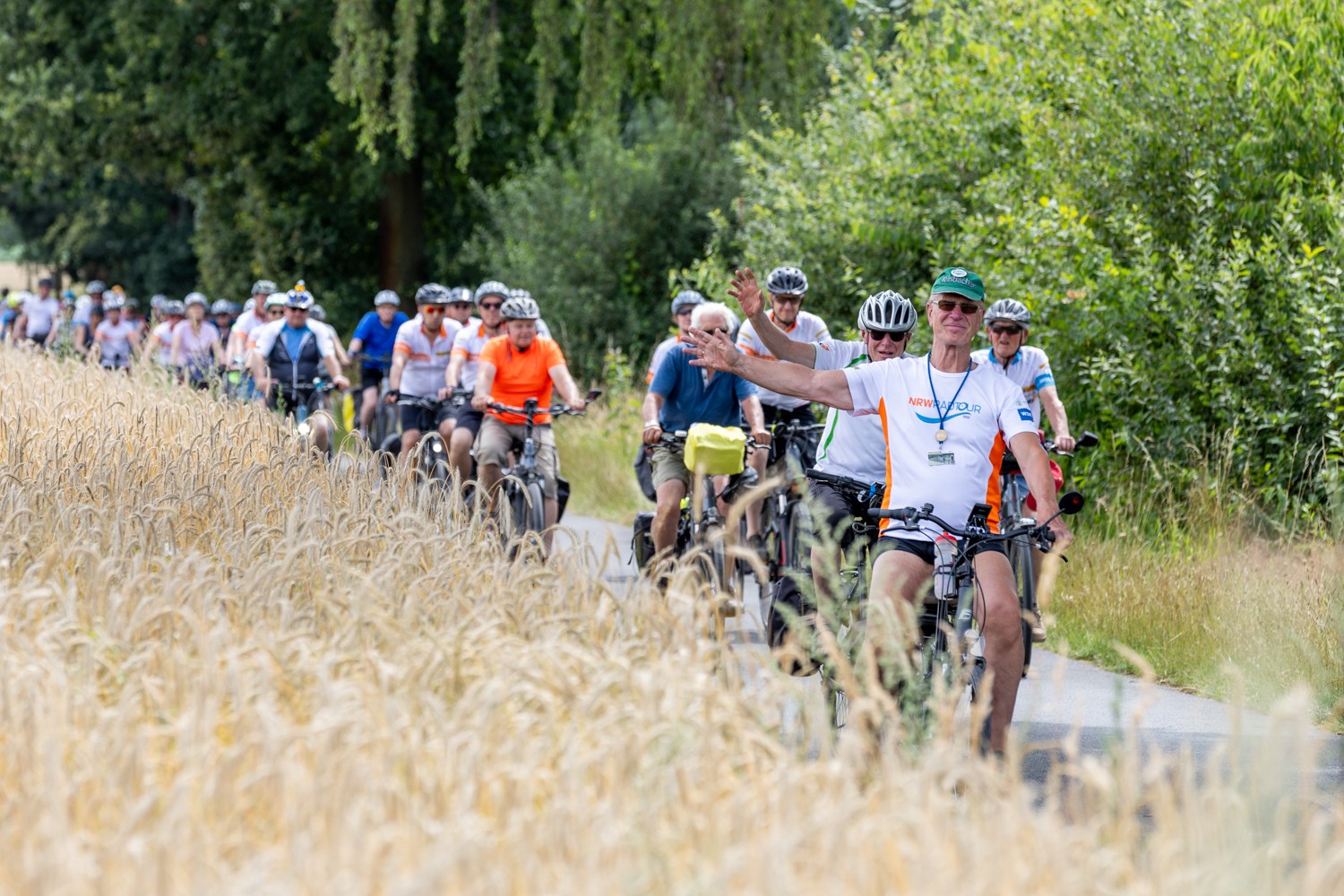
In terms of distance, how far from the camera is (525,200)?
2631 cm

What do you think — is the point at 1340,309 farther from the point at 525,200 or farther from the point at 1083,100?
the point at 525,200

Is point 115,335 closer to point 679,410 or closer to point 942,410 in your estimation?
point 679,410

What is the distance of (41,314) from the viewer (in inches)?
1192

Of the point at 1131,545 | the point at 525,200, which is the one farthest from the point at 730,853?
the point at 525,200

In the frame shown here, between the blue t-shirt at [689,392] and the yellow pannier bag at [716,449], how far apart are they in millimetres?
1215

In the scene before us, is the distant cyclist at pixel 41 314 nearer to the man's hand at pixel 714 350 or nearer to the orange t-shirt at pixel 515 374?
the orange t-shirt at pixel 515 374

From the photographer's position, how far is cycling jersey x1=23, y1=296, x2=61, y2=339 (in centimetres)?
3016

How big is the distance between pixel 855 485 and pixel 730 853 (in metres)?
4.16

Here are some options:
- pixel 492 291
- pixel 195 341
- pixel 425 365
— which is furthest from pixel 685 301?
pixel 195 341

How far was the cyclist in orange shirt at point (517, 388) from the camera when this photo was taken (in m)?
12.2

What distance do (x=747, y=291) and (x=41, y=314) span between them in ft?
81.8

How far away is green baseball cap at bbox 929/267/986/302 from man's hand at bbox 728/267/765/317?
3.33ft

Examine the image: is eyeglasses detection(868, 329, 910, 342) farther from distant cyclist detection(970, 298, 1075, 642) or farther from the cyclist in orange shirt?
the cyclist in orange shirt

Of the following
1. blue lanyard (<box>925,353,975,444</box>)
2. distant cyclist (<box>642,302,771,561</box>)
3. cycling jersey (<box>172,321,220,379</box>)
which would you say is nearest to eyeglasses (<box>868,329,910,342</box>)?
blue lanyard (<box>925,353,975,444</box>)
